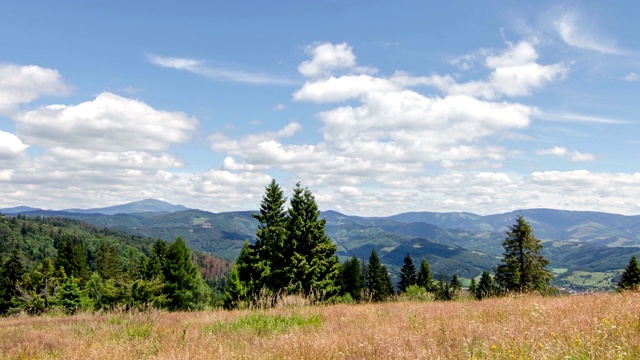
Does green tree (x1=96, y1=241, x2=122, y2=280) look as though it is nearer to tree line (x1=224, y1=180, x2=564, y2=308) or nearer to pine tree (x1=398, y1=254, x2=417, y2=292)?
tree line (x1=224, y1=180, x2=564, y2=308)

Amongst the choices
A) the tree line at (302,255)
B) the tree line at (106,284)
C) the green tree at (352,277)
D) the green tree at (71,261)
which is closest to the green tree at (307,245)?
the tree line at (302,255)

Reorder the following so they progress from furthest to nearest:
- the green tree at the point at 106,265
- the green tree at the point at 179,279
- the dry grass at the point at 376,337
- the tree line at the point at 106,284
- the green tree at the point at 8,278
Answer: the green tree at the point at 106,265 → the green tree at the point at 8,278 → the green tree at the point at 179,279 → the tree line at the point at 106,284 → the dry grass at the point at 376,337

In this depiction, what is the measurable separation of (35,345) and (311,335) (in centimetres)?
559

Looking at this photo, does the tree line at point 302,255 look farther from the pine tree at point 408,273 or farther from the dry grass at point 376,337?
the pine tree at point 408,273

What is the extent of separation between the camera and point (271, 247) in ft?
124

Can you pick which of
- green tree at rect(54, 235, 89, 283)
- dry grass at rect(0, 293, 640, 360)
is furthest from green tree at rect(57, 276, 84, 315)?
dry grass at rect(0, 293, 640, 360)

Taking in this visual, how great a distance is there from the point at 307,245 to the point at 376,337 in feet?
105

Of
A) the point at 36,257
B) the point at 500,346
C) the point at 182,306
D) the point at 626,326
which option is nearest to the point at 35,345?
the point at 500,346

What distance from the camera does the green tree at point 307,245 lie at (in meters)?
35.8

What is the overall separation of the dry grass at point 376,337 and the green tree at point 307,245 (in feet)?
87.2

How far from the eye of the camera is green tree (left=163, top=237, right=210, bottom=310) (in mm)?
49844

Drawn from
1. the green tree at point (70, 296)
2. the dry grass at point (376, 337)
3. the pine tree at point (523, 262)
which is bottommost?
the green tree at point (70, 296)

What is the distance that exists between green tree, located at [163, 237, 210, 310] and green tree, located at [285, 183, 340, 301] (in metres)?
20.3

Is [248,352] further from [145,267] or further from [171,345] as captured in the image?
[145,267]
